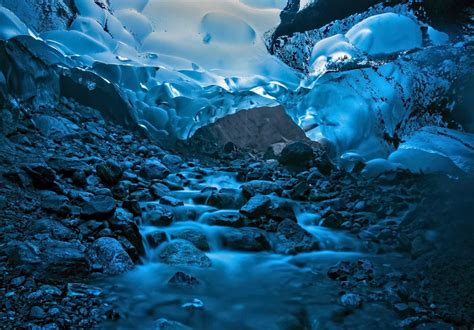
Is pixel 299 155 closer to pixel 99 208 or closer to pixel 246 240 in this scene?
pixel 246 240

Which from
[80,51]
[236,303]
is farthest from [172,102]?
[236,303]

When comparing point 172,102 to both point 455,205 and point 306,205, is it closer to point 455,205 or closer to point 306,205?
point 306,205

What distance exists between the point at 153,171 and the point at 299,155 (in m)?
2.29

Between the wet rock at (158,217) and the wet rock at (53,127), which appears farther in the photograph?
the wet rock at (53,127)

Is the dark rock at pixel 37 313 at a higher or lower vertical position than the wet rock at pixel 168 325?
higher

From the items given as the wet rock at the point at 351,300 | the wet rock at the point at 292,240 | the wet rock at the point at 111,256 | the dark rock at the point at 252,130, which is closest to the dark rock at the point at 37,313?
the wet rock at the point at 111,256

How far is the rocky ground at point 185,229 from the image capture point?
1714mm

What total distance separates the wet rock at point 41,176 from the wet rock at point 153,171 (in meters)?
1.60

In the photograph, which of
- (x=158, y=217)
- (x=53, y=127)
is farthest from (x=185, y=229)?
(x=53, y=127)

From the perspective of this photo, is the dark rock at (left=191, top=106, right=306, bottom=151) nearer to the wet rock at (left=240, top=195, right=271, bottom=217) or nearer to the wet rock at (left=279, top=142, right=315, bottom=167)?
the wet rock at (left=279, top=142, right=315, bottom=167)

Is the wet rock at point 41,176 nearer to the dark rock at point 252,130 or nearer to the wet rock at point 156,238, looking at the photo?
the wet rock at point 156,238

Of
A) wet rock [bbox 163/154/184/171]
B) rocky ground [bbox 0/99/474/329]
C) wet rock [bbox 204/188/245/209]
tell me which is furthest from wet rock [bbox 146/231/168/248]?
wet rock [bbox 163/154/184/171]

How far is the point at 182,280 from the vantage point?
207cm

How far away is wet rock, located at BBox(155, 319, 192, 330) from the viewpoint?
1.56m
